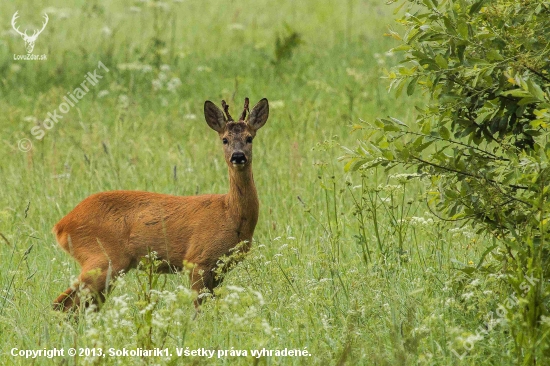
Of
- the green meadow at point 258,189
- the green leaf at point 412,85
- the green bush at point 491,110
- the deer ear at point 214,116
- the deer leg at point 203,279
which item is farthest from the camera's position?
the deer ear at point 214,116

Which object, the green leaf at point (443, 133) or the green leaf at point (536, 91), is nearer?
the green leaf at point (536, 91)

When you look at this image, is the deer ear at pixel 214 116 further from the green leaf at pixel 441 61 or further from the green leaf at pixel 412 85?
the green leaf at pixel 441 61

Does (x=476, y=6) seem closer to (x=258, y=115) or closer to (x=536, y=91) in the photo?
(x=536, y=91)

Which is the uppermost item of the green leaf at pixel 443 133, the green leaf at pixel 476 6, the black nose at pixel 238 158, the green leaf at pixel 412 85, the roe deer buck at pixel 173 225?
the green leaf at pixel 476 6

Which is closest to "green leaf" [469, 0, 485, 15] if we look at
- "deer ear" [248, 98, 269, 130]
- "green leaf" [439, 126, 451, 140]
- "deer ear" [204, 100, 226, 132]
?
"green leaf" [439, 126, 451, 140]

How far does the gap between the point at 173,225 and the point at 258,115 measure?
91 cm

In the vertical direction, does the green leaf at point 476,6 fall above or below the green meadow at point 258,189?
above

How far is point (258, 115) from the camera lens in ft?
19.9

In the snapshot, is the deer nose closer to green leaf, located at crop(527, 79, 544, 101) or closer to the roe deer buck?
the roe deer buck

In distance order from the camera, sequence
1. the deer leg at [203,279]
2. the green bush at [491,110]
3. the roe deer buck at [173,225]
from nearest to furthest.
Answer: the green bush at [491,110]
the deer leg at [203,279]
the roe deer buck at [173,225]

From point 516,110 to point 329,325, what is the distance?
4.34 ft

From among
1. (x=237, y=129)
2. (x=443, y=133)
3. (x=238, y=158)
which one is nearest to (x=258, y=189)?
(x=237, y=129)

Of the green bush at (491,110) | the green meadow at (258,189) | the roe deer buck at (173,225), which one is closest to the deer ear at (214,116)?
the roe deer buck at (173,225)

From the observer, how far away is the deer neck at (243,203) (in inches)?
224
